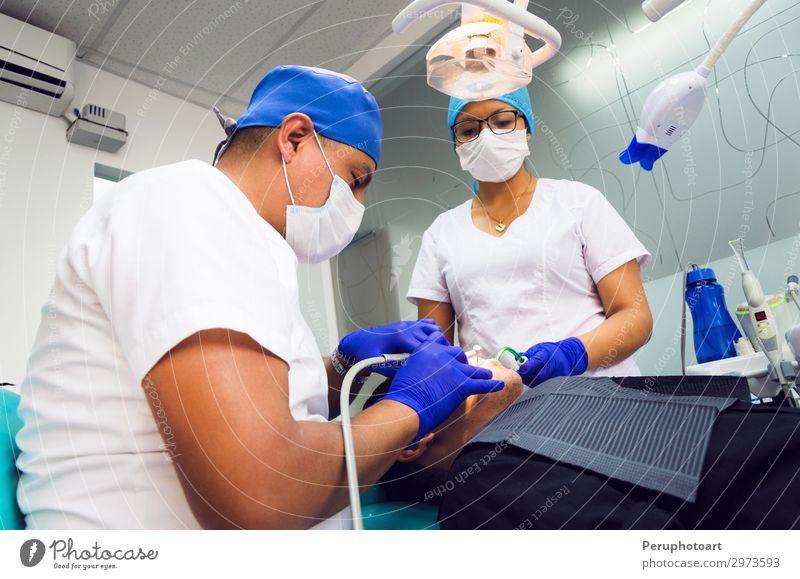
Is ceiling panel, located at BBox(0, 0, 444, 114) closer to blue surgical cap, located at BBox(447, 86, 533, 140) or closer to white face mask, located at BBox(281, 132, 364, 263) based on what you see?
blue surgical cap, located at BBox(447, 86, 533, 140)

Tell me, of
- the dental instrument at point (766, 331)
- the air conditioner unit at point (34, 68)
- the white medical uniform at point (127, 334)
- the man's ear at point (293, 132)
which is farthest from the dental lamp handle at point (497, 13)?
the air conditioner unit at point (34, 68)

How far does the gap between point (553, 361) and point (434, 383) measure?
0.34 meters

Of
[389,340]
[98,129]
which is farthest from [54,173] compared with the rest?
[389,340]

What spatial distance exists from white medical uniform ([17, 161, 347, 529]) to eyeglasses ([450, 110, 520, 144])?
85cm

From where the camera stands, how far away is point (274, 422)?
505mm

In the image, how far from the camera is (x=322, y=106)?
2.81ft

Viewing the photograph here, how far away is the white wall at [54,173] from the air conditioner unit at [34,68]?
0.18 ft

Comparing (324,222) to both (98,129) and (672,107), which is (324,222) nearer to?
(672,107)

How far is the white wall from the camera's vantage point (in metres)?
1.71

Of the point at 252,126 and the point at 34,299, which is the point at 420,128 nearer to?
the point at 252,126

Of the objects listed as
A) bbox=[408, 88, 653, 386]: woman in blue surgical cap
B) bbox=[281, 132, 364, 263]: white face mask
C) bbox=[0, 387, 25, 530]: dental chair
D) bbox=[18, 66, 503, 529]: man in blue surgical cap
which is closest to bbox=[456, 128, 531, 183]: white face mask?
bbox=[408, 88, 653, 386]: woman in blue surgical cap

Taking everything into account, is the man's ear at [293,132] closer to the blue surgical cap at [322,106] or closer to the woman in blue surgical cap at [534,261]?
the blue surgical cap at [322,106]

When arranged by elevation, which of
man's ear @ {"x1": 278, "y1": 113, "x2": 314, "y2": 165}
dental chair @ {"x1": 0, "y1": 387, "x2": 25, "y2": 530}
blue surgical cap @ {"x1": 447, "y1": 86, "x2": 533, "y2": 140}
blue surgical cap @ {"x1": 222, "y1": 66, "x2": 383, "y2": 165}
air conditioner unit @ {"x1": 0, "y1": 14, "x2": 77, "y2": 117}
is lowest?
dental chair @ {"x1": 0, "y1": 387, "x2": 25, "y2": 530}

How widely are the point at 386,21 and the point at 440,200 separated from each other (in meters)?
0.64
